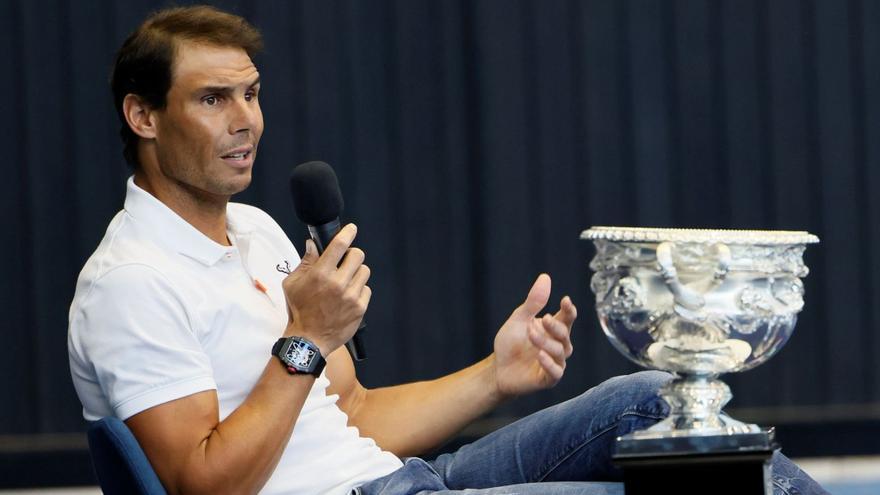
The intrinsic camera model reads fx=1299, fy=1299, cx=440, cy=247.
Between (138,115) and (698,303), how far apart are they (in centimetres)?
97

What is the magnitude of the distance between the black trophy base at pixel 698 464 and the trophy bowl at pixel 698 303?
0.01 metres

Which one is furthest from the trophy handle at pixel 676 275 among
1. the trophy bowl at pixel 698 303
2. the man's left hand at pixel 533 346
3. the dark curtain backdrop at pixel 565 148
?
the dark curtain backdrop at pixel 565 148

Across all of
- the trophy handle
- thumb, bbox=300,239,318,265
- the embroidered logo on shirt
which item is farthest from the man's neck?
the trophy handle

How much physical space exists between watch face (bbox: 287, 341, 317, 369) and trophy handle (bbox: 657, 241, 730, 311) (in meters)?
0.52

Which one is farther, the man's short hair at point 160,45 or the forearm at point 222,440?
the man's short hair at point 160,45

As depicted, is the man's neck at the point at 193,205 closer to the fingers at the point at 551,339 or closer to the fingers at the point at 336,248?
the fingers at the point at 336,248

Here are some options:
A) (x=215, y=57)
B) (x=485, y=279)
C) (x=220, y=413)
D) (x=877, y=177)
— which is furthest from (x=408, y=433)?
(x=877, y=177)

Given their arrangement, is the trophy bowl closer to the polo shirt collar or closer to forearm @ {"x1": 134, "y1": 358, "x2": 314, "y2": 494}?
forearm @ {"x1": 134, "y1": 358, "x2": 314, "y2": 494}

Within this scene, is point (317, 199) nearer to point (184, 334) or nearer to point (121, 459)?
point (184, 334)

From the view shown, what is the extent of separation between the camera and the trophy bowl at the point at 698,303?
5.15 ft

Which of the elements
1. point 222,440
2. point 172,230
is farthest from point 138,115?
point 222,440

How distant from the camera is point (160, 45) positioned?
2.03m

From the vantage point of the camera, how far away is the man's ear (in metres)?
2.05

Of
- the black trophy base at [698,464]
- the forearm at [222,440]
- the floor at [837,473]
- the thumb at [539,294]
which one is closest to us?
the black trophy base at [698,464]
